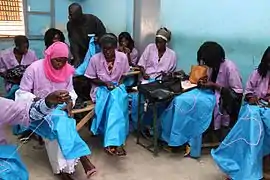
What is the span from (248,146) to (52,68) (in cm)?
181

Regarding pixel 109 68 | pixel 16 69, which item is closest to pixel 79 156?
pixel 109 68

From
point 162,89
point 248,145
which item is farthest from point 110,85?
point 248,145

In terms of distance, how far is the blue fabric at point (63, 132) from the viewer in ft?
9.34

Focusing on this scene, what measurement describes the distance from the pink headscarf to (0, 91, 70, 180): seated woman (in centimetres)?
93

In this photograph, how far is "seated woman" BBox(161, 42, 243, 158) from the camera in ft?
11.8

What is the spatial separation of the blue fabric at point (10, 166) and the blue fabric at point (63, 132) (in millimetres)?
565

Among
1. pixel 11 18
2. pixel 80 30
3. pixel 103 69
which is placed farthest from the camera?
pixel 11 18

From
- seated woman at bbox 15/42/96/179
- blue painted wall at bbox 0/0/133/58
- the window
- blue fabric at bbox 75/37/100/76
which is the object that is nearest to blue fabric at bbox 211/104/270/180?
seated woman at bbox 15/42/96/179

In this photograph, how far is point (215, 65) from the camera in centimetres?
381

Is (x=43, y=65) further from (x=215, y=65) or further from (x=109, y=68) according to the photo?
(x=215, y=65)

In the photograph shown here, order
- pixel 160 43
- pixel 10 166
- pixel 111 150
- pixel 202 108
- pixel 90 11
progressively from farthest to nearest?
pixel 90 11
pixel 160 43
pixel 202 108
pixel 111 150
pixel 10 166

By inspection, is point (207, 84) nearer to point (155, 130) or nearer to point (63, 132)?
point (155, 130)

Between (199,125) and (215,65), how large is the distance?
67 centimetres

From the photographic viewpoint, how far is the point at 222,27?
425 centimetres
